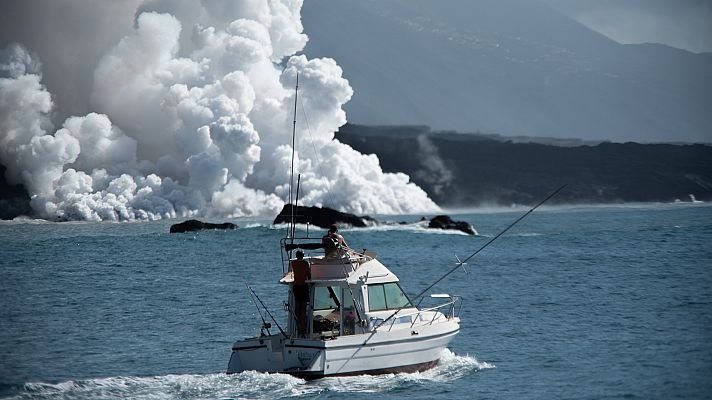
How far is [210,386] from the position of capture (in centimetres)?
3347

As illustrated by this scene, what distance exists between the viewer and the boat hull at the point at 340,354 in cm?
3334

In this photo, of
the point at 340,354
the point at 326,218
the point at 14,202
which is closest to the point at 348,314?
the point at 340,354

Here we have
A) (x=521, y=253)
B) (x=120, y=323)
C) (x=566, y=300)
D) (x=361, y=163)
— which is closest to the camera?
(x=120, y=323)

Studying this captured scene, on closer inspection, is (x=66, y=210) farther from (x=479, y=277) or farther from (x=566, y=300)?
(x=566, y=300)

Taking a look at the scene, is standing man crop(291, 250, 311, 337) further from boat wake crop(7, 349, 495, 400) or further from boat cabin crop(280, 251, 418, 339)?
boat wake crop(7, 349, 495, 400)

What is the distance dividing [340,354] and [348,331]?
1433 millimetres

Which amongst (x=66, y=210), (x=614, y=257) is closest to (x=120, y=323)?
(x=614, y=257)

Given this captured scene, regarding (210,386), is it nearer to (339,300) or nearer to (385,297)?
(339,300)

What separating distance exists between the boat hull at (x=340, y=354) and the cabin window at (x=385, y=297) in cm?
102

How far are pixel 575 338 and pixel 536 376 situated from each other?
23.2 feet

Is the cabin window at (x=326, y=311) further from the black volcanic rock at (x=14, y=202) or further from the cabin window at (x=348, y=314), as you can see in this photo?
the black volcanic rock at (x=14, y=202)

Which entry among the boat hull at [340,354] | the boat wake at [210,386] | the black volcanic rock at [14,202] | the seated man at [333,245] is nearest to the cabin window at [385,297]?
the boat hull at [340,354]

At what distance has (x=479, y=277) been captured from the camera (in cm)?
6725

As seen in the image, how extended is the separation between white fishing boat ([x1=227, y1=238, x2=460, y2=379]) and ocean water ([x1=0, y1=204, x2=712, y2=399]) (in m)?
0.52
